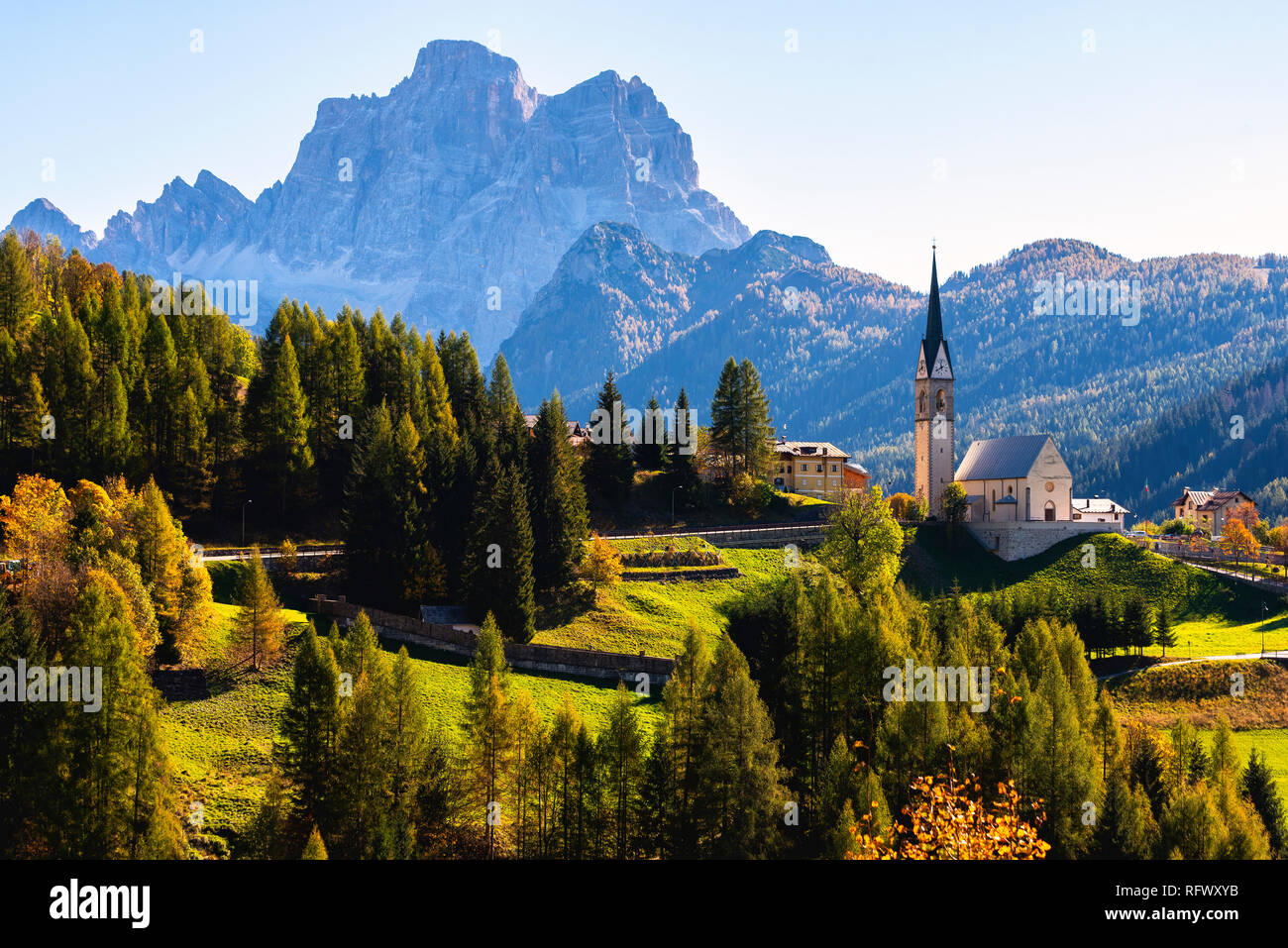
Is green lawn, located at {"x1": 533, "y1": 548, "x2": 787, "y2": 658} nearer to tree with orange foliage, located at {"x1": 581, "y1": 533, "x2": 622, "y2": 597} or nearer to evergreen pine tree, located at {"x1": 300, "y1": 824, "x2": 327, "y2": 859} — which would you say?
tree with orange foliage, located at {"x1": 581, "y1": 533, "x2": 622, "y2": 597}

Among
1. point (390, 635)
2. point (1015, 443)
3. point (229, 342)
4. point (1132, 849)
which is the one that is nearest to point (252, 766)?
point (390, 635)

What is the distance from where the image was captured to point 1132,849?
4191cm

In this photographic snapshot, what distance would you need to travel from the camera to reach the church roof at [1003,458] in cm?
11225

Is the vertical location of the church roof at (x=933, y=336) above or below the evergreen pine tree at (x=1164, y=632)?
above

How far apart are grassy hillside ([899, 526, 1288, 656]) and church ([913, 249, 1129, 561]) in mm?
1883

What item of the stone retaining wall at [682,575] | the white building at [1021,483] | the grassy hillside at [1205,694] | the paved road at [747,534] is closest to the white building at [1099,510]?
the white building at [1021,483]

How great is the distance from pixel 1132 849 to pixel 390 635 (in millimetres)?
39877

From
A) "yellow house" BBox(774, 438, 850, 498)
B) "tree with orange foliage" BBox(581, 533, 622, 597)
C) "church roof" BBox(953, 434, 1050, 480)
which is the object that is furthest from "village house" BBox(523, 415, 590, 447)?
"church roof" BBox(953, 434, 1050, 480)

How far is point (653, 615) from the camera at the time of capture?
7312 centimetres

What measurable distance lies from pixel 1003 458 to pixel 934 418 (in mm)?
9175

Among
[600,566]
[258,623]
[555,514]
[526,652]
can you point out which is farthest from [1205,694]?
[258,623]

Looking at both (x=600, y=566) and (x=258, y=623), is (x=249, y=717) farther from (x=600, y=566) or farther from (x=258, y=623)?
(x=600, y=566)

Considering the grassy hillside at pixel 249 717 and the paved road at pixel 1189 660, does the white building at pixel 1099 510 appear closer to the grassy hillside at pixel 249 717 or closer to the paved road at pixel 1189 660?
the paved road at pixel 1189 660
